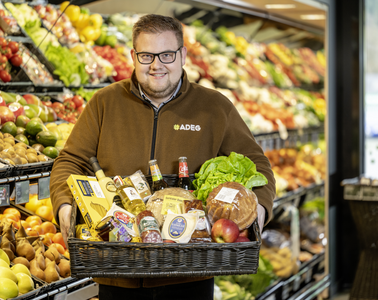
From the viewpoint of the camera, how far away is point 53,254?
2.16m

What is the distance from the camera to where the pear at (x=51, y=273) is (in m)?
2.04

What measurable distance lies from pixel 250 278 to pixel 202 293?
5.63ft

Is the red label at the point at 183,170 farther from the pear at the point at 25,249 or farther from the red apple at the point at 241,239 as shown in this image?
the pear at the point at 25,249

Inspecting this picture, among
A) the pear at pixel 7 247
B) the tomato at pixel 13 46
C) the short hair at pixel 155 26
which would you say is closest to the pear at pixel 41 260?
the pear at pixel 7 247

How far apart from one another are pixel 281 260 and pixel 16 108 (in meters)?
2.83

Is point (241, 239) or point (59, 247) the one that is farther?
point (59, 247)

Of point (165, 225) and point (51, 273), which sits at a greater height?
point (165, 225)

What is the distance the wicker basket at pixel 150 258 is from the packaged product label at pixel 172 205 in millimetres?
218

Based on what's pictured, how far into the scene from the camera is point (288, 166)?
4.90m

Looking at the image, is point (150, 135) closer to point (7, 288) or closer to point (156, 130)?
point (156, 130)

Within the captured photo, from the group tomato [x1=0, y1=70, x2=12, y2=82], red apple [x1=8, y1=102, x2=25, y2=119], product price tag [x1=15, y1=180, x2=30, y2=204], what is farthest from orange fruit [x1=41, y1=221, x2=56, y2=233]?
tomato [x1=0, y1=70, x2=12, y2=82]

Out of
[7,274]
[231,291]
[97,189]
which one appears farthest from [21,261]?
[231,291]

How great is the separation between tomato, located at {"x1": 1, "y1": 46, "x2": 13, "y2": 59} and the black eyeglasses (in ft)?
3.29

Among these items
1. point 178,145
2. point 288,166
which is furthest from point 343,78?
point 178,145
